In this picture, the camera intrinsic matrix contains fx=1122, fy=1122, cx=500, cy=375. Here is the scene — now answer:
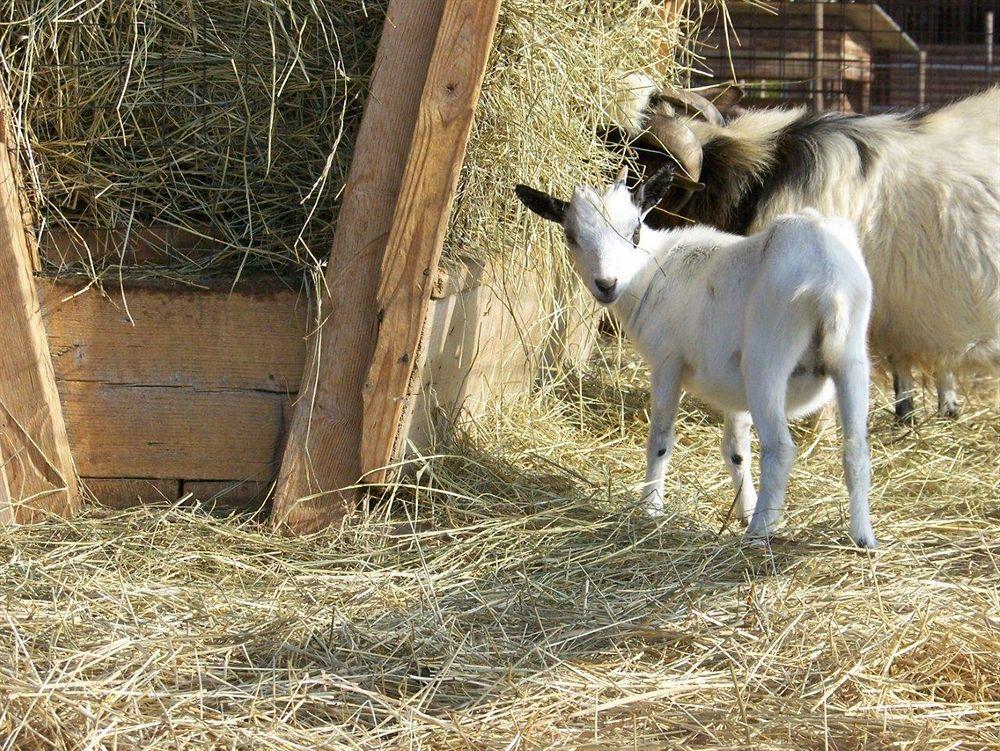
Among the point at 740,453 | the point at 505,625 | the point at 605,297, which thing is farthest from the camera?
the point at 740,453

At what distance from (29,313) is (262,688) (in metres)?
1.57

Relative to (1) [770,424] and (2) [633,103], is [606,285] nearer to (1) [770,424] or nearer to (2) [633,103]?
(1) [770,424]

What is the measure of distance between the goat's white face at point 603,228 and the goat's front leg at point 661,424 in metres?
0.31

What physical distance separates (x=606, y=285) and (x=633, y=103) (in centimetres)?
151

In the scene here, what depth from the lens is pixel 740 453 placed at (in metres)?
3.90

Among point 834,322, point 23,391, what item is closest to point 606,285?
point 834,322

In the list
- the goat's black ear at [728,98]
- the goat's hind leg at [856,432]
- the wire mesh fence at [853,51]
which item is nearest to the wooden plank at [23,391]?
the goat's hind leg at [856,432]

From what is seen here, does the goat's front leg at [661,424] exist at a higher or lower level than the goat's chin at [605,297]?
lower

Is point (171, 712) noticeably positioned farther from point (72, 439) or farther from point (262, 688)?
point (72, 439)

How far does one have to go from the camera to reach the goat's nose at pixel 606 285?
147 inches

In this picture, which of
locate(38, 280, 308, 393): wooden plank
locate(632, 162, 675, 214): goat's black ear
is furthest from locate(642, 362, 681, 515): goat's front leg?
locate(38, 280, 308, 393): wooden plank

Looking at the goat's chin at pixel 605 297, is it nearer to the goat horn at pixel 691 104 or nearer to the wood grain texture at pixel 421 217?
the wood grain texture at pixel 421 217

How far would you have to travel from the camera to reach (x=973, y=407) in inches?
222

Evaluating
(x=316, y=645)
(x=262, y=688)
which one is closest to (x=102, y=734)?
(x=262, y=688)
